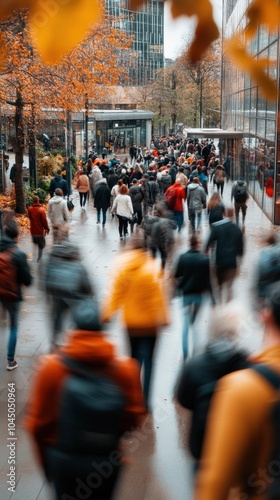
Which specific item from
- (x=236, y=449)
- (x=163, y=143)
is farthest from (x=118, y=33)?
(x=163, y=143)

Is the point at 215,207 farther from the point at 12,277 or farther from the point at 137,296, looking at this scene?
the point at 137,296

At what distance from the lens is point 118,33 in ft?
67.1

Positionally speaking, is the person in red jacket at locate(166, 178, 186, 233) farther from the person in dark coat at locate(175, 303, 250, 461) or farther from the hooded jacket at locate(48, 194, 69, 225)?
the person in dark coat at locate(175, 303, 250, 461)

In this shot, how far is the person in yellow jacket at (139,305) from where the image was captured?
548 centimetres

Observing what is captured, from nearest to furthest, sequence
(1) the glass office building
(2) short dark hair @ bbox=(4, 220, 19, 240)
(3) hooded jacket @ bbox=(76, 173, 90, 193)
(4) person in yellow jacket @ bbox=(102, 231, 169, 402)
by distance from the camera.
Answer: (4) person in yellow jacket @ bbox=(102, 231, 169, 402) → (2) short dark hair @ bbox=(4, 220, 19, 240) → (1) the glass office building → (3) hooded jacket @ bbox=(76, 173, 90, 193)

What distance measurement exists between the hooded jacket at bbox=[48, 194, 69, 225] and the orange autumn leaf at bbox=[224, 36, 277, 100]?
10960 millimetres

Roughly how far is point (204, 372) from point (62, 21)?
8.04 ft

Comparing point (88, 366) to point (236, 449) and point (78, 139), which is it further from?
point (78, 139)

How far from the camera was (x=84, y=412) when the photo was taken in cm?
296

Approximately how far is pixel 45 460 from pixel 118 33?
1903 centimetres

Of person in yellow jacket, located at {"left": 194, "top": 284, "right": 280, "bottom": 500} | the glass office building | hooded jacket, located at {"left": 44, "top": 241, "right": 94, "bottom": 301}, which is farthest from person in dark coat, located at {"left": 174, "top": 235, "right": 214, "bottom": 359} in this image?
the glass office building

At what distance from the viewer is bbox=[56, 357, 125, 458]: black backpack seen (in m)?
2.96

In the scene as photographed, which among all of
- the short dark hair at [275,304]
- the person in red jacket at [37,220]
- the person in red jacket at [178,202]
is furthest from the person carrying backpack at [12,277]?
the person in red jacket at [178,202]

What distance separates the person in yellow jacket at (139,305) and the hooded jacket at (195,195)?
30.6 feet
